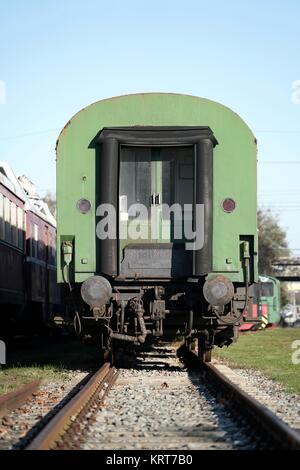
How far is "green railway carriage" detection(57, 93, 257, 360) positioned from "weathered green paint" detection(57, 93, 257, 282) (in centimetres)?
1

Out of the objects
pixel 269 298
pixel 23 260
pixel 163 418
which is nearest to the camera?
pixel 163 418

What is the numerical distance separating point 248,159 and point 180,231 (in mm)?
1443

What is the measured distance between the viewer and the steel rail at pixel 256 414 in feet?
18.4

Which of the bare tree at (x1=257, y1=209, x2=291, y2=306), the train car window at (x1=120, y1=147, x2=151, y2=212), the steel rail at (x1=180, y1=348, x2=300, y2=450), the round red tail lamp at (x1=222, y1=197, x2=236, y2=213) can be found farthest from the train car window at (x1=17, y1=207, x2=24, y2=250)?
the bare tree at (x1=257, y1=209, x2=291, y2=306)

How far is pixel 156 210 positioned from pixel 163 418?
4437 millimetres

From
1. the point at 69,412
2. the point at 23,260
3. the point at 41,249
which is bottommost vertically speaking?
the point at 69,412

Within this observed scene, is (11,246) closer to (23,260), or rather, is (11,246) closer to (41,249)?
(23,260)

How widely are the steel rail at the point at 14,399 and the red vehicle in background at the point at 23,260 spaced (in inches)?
267

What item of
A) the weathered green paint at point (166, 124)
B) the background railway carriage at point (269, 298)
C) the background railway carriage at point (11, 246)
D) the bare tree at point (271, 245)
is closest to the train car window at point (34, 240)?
the background railway carriage at point (11, 246)

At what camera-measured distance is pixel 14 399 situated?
838cm

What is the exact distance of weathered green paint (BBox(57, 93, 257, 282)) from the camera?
1141cm

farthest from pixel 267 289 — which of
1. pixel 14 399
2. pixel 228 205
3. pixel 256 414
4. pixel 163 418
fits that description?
pixel 256 414
